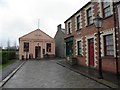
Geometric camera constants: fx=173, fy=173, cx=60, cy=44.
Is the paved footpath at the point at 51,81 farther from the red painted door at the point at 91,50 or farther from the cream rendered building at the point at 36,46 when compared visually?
the cream rendered building at the point at 36,46

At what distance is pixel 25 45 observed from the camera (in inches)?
1492

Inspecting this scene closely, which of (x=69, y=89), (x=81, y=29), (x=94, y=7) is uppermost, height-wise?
(x=94, y=7)

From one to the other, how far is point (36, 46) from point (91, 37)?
24.9 m

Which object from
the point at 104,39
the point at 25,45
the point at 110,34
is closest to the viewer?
the point at 110,34

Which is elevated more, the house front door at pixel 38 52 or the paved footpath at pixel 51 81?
the house front door at pixel 38 52

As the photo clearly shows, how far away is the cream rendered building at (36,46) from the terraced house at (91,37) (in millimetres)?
16614

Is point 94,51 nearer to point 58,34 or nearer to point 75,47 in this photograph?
point 75,47

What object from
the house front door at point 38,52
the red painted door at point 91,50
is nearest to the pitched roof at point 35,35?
the house front door at point 38,52

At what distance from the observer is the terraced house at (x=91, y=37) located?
12.5 meters

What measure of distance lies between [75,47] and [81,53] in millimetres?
1737

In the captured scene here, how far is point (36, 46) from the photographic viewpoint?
3903 centimetres

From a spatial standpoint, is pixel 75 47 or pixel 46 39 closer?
pixel 75 47

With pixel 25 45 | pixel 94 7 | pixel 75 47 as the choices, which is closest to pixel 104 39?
pixel 94 7

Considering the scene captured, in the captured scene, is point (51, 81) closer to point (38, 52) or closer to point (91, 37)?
point (91, 37)
